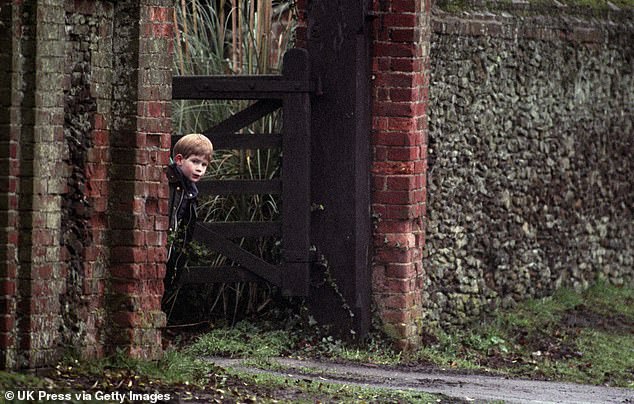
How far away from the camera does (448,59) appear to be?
10.4m

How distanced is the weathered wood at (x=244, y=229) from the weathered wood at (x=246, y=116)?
0.60 metres

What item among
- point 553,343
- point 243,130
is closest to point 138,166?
point 243,130

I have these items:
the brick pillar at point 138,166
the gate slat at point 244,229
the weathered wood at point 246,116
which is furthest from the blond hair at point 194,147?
the gate slat at point 244,229

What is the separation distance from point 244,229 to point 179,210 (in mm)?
1242

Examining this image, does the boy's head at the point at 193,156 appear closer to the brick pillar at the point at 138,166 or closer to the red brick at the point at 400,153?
the brick pillar at the point at 138,166

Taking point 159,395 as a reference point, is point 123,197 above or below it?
above

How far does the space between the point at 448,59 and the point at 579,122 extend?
2488 millimetres

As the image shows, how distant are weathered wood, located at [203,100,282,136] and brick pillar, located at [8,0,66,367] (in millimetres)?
2775

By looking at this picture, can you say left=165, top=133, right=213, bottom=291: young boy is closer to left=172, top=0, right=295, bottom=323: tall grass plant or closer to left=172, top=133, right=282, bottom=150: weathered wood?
left=172, top=133, right=282, bottom=150: weathered wood

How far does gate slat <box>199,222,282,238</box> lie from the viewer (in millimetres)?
9656

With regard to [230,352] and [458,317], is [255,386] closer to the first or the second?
[230,352]

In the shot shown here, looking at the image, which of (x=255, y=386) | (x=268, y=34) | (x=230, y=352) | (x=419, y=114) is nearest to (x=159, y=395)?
(x=255, y=386)

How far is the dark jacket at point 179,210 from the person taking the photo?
27.6 ft

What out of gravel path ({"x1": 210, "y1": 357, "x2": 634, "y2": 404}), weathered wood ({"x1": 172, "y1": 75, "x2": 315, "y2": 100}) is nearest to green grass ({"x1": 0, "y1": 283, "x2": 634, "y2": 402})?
gravel path ({"x1": 210, "y1": 357, "x2": 634, "y2": 404})
